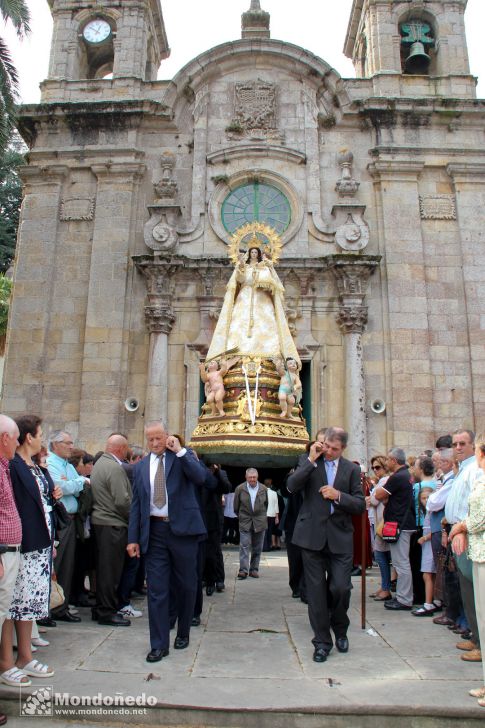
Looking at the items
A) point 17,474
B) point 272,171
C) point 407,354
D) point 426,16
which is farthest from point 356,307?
point 17,474

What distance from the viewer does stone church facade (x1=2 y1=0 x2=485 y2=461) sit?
47.0ft

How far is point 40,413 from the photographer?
14.4m

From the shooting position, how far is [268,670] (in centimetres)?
457

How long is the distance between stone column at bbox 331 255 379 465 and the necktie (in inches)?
359

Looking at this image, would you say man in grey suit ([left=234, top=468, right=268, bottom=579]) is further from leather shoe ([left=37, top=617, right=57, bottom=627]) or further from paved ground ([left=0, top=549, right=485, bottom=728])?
leather shoe ([left=37, top=617, right=57, bottom=627])

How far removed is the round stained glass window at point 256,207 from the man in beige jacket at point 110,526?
34.4ft

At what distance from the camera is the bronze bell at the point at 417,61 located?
16734 mm

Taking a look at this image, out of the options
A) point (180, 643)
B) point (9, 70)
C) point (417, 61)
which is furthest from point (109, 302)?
point (417, 61)

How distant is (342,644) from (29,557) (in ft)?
9.10

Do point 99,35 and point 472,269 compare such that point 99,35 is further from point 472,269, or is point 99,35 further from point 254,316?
point 254,316

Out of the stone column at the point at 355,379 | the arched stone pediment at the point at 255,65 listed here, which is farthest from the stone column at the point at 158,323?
the arched stone pediment at the point at 255,65

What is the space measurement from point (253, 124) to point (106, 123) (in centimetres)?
402

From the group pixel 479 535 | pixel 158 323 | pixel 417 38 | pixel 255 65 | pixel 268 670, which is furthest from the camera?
pixel 417 38

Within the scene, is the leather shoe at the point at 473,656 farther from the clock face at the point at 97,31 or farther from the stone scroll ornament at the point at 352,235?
the clock face at the point at 97,31
